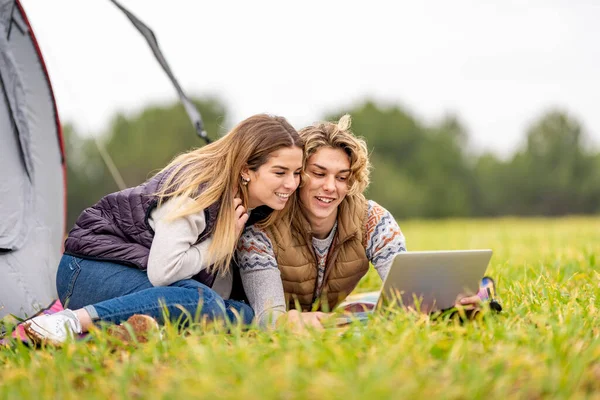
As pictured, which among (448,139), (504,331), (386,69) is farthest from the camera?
(448,139)

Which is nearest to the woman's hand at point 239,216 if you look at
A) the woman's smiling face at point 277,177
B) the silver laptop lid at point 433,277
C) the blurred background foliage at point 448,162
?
the woman's smiling face at point 277,177

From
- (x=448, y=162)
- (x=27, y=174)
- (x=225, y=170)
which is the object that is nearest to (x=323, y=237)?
(x=225, y=170)

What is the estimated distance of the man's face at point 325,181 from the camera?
309 centimetres

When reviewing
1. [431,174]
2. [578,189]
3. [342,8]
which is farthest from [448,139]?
[342,8]

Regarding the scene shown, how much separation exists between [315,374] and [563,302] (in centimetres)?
158

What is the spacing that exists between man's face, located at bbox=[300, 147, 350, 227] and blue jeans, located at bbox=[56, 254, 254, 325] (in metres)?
0.56

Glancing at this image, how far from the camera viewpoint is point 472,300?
278cm

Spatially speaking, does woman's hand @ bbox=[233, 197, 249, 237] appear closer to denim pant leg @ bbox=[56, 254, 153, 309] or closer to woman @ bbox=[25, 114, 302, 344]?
woman @ bbox=[25, 114, 302, 344]

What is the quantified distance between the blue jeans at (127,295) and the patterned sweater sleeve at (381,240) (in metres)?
0.65

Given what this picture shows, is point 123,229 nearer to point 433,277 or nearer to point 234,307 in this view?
point 234,307

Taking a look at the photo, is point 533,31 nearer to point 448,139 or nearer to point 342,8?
point 342,8

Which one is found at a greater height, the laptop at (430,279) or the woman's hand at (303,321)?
the laptop at (430,279)

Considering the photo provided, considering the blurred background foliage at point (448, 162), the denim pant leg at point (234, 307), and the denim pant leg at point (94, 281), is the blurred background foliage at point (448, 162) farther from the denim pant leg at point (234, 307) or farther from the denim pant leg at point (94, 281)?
the denim pant leg at point (234, 307)

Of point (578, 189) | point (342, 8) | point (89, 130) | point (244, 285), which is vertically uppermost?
point (342, 8)
